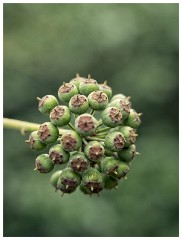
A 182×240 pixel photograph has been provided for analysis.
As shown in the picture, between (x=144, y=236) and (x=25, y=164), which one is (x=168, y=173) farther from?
(x=25, y=164)

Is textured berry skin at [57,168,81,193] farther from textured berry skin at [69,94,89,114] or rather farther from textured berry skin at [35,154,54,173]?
textured berry skin at [69,94,89,114]

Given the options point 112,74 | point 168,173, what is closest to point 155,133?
point 168,173

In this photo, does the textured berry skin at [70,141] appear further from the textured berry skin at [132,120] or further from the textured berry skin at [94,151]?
the textured berry skin at [132,120]

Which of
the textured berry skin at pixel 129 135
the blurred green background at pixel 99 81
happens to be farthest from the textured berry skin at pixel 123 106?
the blurred green background at pixel 99 81

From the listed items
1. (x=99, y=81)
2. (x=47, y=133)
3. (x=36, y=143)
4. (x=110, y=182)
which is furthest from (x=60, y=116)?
(x=99, y=81)

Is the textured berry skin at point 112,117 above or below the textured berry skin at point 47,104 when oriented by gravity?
below

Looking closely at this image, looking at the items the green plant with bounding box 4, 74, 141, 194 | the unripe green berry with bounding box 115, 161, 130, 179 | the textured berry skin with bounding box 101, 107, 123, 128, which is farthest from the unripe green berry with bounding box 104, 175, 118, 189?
the textured berry skin with bounding box 101, 107, 123, 128
